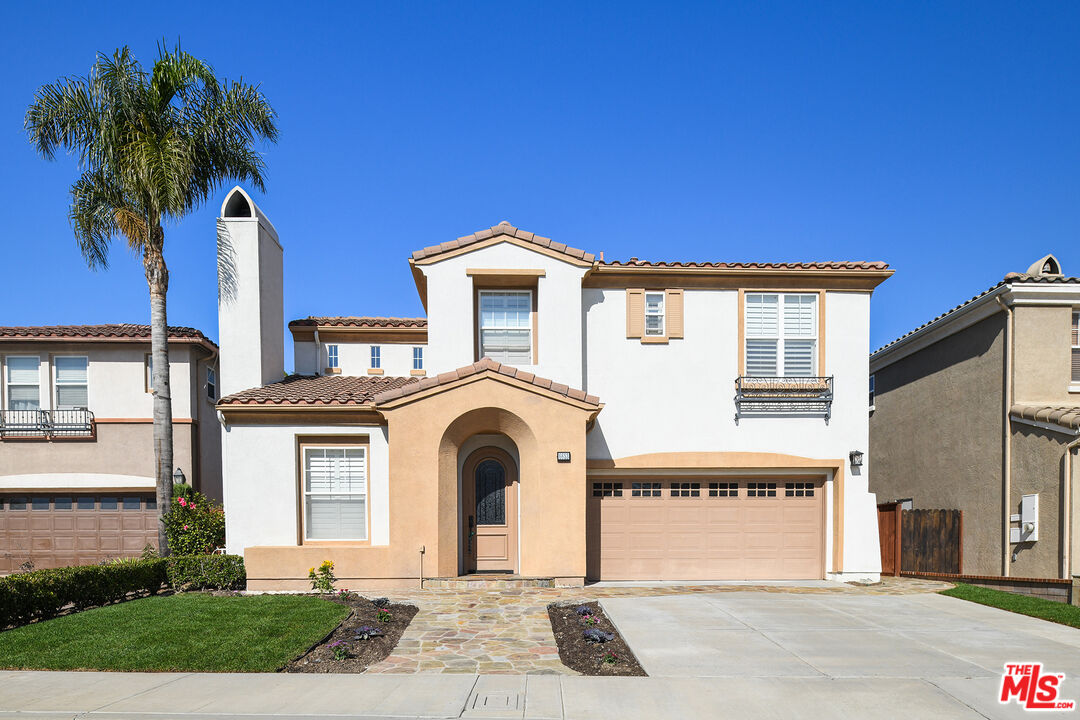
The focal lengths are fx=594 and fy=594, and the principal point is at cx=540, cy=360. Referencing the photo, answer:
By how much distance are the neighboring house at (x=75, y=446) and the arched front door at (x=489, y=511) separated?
8.60 meters

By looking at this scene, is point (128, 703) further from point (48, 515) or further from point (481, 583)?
point (48, 515)

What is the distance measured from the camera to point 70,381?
15492mm

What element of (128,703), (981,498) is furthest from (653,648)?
(981,498)

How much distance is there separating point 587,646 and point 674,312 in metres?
7.28

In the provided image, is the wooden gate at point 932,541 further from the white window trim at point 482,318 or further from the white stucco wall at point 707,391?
the white window trim at point 482,318

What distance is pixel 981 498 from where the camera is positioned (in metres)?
13.1

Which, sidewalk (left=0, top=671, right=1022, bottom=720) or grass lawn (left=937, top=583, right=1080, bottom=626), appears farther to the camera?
grass lawn (left=937, top=583, right=1080, bottom=626)

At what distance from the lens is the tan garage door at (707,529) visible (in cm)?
1260

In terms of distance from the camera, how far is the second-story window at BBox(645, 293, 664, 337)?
1280 centimetres

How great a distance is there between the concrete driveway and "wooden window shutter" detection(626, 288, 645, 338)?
530 cm

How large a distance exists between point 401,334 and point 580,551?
7245mm

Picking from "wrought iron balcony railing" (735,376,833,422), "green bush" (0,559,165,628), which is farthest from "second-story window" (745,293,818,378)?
"green bush" (0,559,165,628)

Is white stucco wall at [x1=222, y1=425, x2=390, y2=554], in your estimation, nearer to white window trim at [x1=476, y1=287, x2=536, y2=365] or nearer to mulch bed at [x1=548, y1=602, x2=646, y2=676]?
white window trim at [x1=476, y1=287, x2=536, y2=365]

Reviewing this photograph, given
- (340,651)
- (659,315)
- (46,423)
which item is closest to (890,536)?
(659,315)
